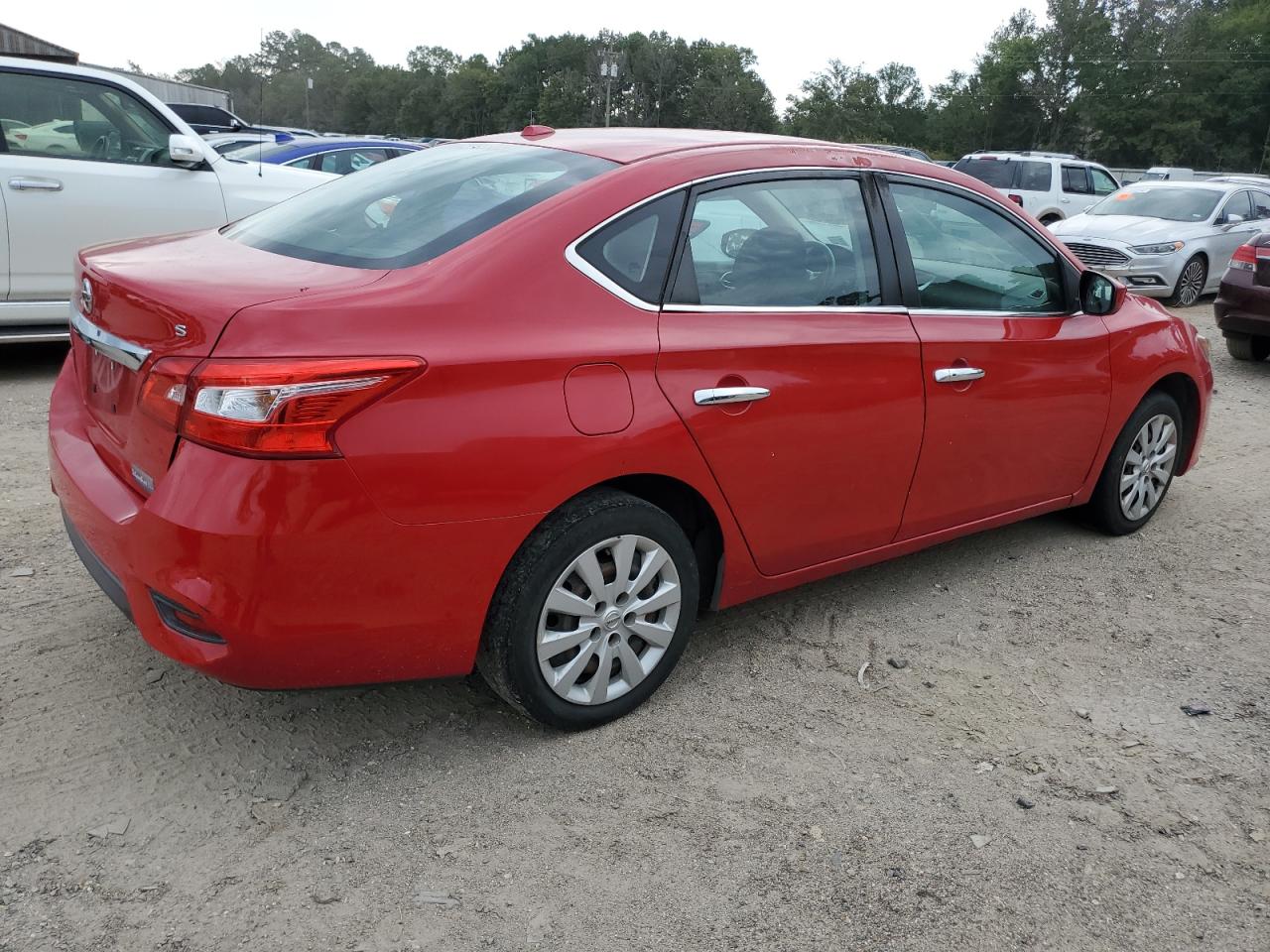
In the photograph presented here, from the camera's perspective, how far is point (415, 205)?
325 cm

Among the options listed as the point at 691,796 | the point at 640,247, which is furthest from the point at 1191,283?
the point at 691,796

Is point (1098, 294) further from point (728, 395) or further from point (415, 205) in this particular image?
point (415, 205)

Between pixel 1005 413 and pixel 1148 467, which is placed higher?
pixel 1005 413

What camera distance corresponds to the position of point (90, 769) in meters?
2.87

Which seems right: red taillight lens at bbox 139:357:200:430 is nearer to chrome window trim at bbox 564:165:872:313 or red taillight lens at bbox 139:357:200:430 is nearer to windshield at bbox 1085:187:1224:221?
chrome window trim at bbox 564:165:872:313

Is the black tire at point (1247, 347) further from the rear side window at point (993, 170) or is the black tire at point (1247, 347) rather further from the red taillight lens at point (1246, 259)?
the rear side window at point (993, 170)

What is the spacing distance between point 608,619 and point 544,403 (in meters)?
0.66

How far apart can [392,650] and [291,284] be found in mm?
913

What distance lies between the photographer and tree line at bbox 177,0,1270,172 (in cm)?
6819

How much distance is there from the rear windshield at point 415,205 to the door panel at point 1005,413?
4.39 feet

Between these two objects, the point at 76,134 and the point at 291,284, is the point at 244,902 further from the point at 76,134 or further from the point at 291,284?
the point at 76,134

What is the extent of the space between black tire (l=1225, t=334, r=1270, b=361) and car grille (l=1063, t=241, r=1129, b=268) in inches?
128

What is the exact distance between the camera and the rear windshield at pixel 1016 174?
18828 millimetres

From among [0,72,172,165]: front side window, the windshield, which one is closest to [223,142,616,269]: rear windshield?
[0,72,172,165]: front side window
